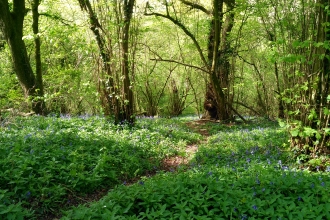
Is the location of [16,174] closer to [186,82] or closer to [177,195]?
[177,195]

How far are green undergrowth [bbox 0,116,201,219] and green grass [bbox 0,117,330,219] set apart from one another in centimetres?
2

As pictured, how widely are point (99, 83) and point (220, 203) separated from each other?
6.65 m

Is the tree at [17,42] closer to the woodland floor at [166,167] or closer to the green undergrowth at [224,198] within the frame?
the woodland floor at [166,167]

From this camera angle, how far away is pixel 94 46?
29.8ft

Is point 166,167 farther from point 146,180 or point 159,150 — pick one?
point 146,180

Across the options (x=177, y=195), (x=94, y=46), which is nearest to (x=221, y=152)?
(x=177, y=195)

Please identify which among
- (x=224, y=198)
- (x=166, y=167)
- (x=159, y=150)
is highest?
(x=224, y=198)

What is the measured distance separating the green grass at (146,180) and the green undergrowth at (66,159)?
0.02m

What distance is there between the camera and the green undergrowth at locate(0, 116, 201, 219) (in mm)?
4141

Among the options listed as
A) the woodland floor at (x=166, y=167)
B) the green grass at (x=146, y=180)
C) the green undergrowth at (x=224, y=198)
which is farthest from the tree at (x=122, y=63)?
the green undergrowth at (x=224, y=198)

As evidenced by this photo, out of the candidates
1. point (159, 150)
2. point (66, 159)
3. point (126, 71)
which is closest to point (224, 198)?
point (66, 159)

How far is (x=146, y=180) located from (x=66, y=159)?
1658 mm

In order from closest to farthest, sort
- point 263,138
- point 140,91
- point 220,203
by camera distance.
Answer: point 220,203, point 263,138, point 140,91

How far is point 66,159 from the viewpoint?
215 inches
